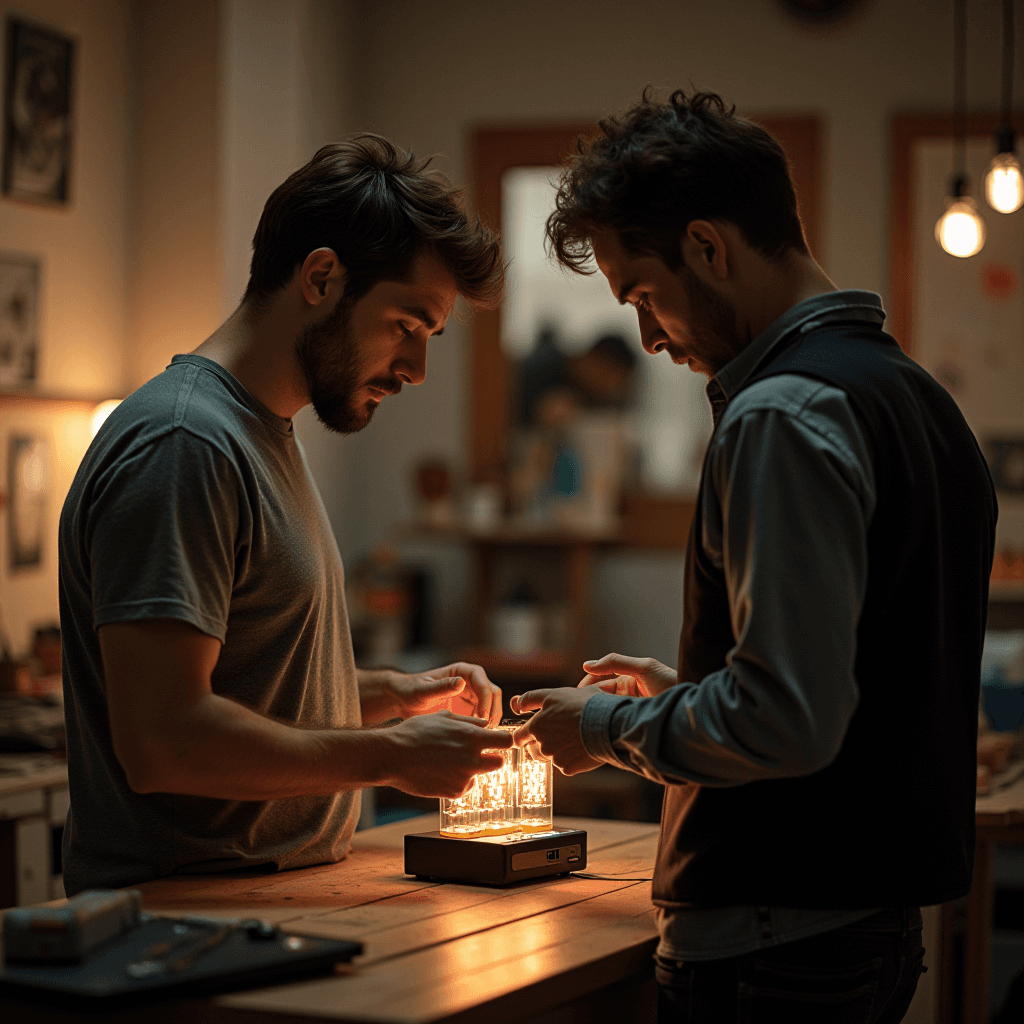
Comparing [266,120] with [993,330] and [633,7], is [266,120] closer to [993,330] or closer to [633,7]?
[633,7]

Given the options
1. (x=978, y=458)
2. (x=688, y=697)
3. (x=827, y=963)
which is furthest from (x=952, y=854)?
(x=978, y=458)

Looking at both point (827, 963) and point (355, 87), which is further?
A: point (355, 87)

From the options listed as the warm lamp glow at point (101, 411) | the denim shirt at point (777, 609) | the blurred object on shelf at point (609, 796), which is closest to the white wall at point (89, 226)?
the warm lamp glow at point (101, 411)

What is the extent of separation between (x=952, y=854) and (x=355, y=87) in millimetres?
4850

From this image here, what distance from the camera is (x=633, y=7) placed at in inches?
209

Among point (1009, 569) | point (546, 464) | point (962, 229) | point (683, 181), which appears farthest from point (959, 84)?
point (683, 181)

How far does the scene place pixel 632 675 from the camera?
1.87 meters

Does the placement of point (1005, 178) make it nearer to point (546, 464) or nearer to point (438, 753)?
point (546, 464)

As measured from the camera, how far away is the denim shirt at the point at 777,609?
1.27 meters

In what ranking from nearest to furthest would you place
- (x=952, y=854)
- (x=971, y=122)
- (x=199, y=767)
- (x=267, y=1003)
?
(x=267, y=1003)
(x=952, y=854)
(x=199, y=767)
(x=971, y=122)

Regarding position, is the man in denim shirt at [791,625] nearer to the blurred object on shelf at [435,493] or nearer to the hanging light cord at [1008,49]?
the blurred object on shelf at [435,493]

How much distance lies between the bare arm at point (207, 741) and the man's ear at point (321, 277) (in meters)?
0.54

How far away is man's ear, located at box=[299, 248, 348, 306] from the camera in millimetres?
1846

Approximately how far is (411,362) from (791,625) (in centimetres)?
92
